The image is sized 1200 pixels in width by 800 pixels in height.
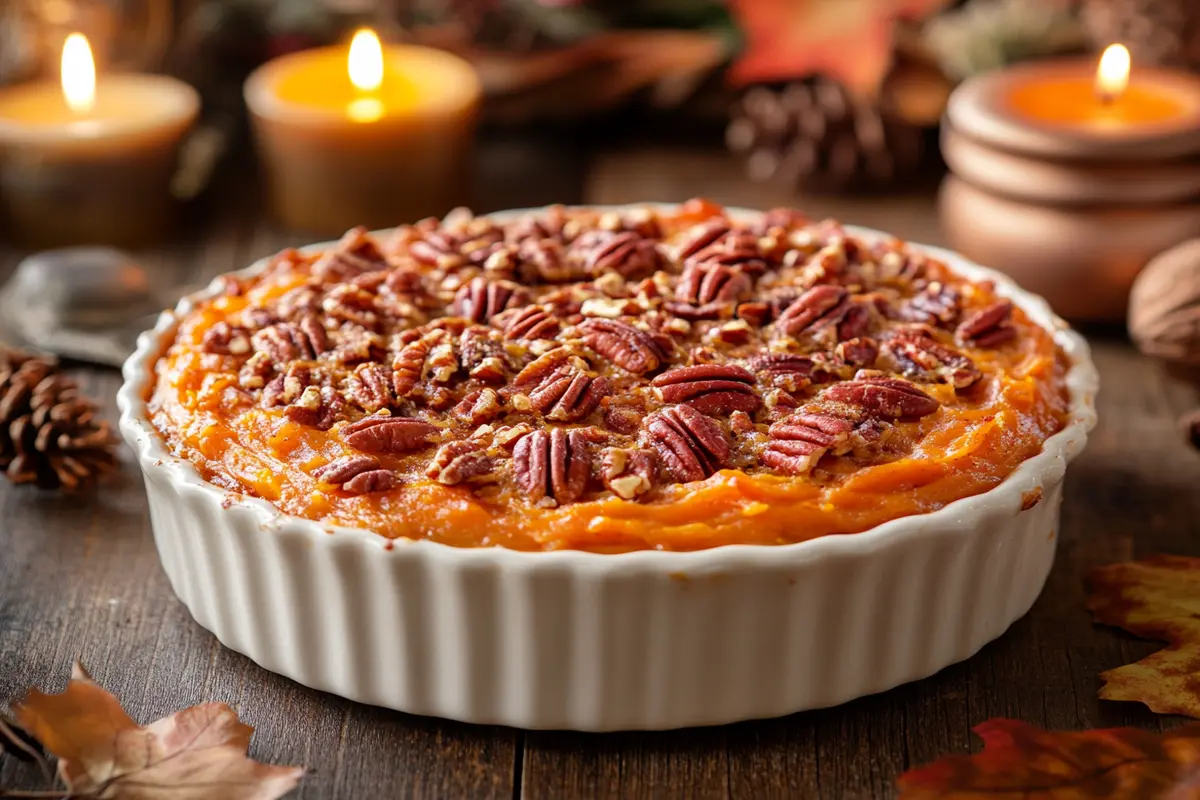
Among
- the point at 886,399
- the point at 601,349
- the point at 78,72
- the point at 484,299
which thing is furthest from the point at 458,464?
the point at 78,72

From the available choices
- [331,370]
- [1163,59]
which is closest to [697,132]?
[1163,59]

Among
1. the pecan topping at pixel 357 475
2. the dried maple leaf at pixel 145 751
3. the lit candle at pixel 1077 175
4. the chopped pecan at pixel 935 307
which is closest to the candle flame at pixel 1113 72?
the lit candle at pixel 1077 175

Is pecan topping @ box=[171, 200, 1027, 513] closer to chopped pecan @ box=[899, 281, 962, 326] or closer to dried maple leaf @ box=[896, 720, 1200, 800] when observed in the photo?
chopped pecan @ box=[899, 281, 962, 326]

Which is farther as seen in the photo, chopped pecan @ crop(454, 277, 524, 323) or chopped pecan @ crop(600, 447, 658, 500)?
chopped pecan @ crop(454, 277, 524, 323)

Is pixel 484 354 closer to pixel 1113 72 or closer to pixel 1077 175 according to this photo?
pixel 1077 175

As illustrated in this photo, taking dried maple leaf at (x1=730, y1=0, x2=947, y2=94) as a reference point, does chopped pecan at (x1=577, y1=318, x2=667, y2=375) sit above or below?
above

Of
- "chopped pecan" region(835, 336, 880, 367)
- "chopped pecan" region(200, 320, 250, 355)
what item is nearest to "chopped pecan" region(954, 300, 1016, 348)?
"chopped pecan" region(835, 336, 880, 367)

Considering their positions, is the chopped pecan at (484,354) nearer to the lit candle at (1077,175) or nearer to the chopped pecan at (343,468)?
the chopped pecan at (343,468)
